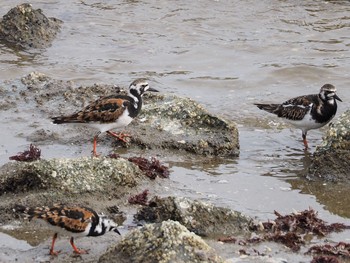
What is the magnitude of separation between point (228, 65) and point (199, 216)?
6.31 meters

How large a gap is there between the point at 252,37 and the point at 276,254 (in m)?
7.94

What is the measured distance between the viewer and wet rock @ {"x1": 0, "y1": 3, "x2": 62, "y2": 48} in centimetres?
1245

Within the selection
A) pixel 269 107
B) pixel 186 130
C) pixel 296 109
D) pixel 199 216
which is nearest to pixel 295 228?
pixel 199 216

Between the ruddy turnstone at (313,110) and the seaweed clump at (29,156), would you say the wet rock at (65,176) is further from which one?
the ruddy turnstone at (313,110)

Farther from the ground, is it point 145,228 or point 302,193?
point 145,228

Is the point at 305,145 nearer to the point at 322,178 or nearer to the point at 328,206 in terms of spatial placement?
the point at 322,178

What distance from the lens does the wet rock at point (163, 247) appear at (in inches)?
201

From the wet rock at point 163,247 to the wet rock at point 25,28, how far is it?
7816 mm

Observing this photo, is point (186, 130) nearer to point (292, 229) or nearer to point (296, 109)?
point (296, 109)

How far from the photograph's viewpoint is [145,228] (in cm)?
529

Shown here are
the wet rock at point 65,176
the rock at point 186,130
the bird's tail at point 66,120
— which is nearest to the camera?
the wet rock at point 65,176

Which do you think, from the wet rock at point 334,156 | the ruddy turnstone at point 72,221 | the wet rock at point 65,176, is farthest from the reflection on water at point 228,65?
the ruddy turnstone at point 72,221

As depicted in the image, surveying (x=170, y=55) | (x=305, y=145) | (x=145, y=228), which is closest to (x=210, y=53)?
(x=170, y=55)

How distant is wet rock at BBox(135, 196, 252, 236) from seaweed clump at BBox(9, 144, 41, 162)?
1.61 metres
